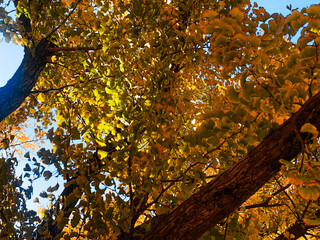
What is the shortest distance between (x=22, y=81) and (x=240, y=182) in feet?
12.7

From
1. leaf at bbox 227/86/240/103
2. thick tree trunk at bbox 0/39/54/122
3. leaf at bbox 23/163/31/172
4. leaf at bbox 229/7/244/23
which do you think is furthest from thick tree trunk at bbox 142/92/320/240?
thick tree trunk at bbox 0/39/54/122

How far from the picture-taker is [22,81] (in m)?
4.30

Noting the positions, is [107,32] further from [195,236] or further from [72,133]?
[195,236]

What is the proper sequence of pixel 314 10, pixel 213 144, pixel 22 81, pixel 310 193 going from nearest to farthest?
1. pixel 310 193
2. pixel 314 10
3. pixel 213 144
4. pixel 22 81

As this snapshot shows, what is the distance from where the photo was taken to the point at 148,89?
2.79m

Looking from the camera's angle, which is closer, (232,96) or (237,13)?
(237,13)

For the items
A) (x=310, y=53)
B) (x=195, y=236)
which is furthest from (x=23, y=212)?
(x=310, y=53)

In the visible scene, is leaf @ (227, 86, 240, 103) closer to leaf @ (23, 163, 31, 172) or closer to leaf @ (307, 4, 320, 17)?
leaf @ (307, 4, 320, 17)

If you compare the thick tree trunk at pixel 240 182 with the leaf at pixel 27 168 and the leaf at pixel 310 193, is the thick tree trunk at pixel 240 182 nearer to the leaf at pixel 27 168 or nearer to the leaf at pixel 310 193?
the leaf at pixel 310 193

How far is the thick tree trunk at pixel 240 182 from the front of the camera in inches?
71.4

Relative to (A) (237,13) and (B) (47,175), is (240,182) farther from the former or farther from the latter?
(B) (47,175)

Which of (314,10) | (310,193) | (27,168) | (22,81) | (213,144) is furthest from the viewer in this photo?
(22,81)

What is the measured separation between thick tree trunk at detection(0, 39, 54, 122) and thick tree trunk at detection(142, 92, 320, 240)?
3.42m

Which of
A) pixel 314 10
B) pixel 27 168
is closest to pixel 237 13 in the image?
pixel 314 10
